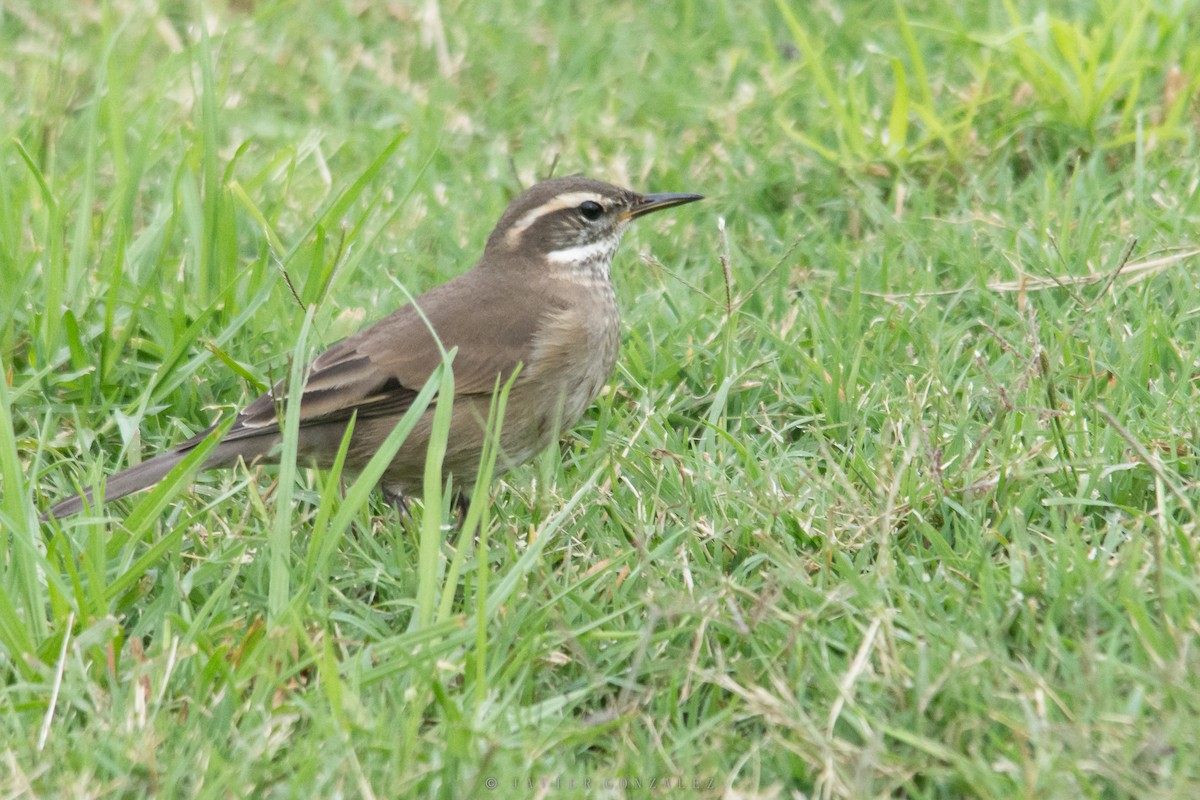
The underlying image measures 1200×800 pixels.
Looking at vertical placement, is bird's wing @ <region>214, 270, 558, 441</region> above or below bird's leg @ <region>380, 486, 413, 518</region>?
above

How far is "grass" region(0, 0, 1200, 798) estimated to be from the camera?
424 centimetres

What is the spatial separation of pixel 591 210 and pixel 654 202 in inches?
12.4

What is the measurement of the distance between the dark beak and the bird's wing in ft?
2.49

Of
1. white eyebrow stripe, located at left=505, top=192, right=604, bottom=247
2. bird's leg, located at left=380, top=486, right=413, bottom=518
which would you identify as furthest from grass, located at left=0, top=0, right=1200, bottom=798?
white eyebrow stripe, located at left=505, top=192, right=604, bottom=247

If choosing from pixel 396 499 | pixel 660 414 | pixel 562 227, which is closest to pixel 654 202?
pixel 562 227

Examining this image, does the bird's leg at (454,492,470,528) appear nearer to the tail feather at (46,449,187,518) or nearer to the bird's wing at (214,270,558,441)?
the bird's wing at (214,270,558,441)

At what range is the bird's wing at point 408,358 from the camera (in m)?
6.14

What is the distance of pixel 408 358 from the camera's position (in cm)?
620

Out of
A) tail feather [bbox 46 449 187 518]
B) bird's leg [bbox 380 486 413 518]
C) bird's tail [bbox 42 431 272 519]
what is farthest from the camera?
bird's leg [bbox 380 486 413 518]

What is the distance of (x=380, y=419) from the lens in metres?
6.27

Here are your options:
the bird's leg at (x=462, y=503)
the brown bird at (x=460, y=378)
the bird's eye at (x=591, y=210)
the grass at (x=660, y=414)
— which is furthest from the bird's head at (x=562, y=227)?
the bird's leg at (x=462, y=503)

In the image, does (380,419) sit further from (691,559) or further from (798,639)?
(798,639)

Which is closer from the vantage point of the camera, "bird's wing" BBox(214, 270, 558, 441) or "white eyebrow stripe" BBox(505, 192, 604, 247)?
"bird's wing" BBox(214, 270, 558, 441)

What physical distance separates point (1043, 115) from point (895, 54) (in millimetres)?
1339
